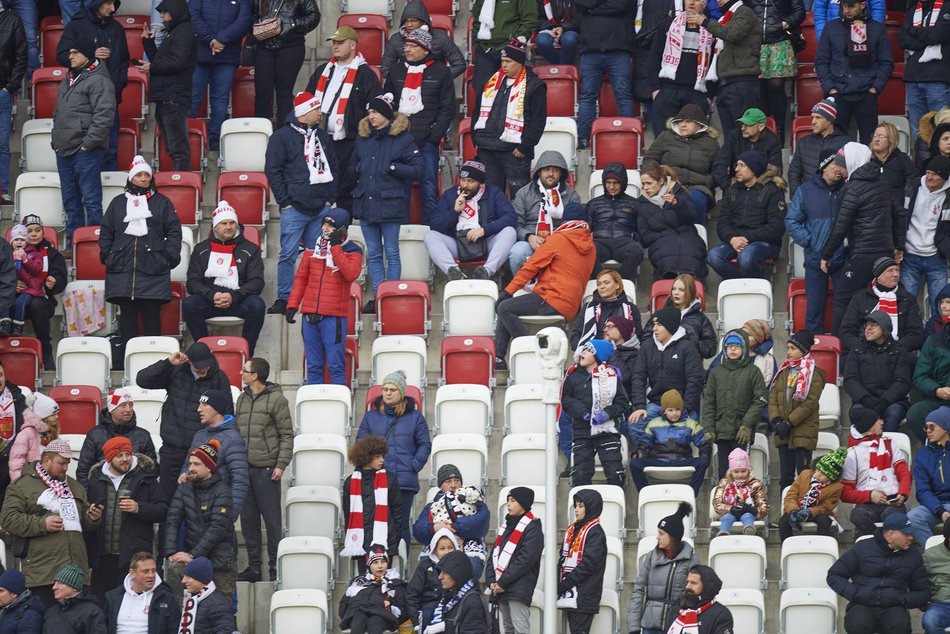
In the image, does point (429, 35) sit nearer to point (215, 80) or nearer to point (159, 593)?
point (215, 80)

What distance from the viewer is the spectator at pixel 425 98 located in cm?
1930

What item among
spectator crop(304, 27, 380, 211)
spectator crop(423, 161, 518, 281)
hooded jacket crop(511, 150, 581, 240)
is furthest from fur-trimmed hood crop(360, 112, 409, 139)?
hooded jacket crop(511, 150, 581, 240)

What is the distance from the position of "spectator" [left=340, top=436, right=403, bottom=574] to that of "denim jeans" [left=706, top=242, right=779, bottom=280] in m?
3.93

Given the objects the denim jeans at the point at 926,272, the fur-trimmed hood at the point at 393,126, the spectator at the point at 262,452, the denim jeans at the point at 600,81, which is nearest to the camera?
the spectator at the point at 262,452

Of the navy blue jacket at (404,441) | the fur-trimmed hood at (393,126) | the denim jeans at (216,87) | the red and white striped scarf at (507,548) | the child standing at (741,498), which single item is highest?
the denim jeans at (216,87)

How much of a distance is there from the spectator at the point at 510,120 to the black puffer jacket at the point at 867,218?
2809 millimetres

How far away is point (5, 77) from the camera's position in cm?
1997

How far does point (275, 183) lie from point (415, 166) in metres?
1.20

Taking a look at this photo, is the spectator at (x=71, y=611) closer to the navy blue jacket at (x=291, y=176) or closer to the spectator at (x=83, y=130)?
the navy blue jacket at (x=291, y=176)

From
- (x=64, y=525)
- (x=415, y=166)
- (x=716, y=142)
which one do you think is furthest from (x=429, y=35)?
(x=64, y=525)

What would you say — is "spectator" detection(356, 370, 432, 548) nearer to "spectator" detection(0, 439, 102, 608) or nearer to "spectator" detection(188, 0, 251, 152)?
"spectator" detection(0, 439, 102, 608)

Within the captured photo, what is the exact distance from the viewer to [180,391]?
53.7 ft

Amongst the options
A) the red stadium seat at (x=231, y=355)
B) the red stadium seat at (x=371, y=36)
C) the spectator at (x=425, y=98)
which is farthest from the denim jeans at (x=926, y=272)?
the red stadium seat at (x=371, y=36)

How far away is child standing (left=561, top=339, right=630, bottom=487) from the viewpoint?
16.5m
